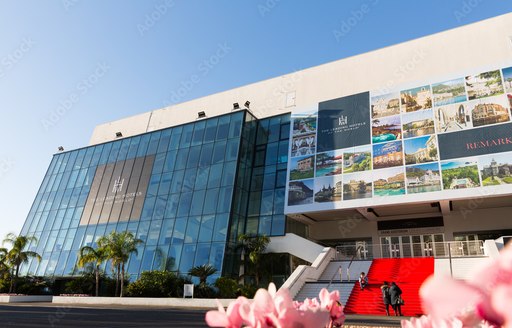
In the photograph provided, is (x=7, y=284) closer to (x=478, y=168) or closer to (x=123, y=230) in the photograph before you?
(x=123, y=230)

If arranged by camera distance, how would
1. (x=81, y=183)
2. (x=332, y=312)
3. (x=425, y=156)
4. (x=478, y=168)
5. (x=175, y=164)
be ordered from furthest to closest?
(x=81, y=183) < (x=175, y=164) < (x=425, y=156) < (x=478, y=168) < (x=332, y=312)

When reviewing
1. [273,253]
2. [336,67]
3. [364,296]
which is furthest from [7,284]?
[336,67]

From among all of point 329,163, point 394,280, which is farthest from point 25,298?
point 394,280

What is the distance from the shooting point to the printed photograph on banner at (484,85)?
23891mm

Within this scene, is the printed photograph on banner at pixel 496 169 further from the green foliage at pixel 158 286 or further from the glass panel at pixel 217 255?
the green foliage at pixel 158 286

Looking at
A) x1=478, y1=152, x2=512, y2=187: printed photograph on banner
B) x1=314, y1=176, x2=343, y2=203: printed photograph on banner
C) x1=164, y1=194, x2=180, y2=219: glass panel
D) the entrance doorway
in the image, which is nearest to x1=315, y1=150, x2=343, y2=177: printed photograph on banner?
x1=314, y1=176, x2=343, y2=203: printed photograph on banner

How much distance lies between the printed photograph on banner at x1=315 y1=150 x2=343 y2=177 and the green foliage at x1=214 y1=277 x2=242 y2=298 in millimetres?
10447

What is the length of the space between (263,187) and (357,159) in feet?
25.0

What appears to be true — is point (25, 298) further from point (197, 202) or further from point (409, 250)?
point (409, 250)

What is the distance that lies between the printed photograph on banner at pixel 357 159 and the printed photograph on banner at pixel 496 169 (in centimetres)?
683

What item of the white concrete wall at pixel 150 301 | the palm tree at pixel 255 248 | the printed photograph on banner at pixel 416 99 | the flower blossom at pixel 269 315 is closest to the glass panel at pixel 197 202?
the palm tree at pixel 255 248

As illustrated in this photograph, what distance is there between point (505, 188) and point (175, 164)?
77.7 feet

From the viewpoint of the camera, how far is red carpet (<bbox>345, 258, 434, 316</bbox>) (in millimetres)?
16672

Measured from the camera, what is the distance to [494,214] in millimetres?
24750
